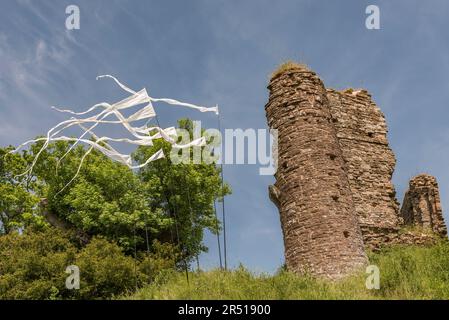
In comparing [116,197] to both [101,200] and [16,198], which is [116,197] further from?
[16,198]

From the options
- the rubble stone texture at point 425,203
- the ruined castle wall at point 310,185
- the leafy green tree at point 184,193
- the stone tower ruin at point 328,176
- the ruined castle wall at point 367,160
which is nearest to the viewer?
the ruined castle wall at point 310,185

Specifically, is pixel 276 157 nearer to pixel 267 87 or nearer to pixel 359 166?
pixel 267 87

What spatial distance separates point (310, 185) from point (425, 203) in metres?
11.1

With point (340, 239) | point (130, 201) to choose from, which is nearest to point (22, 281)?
point (130, 201)

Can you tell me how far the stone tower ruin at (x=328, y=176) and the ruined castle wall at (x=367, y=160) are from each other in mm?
37

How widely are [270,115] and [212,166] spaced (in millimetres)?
12984

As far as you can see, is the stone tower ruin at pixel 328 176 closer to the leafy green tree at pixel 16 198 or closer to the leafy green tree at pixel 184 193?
the leafy green tree at pixel 184 193

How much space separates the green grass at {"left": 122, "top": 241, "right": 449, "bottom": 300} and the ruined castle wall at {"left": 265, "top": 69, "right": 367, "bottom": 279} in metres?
0.91

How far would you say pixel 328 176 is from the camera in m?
15.8

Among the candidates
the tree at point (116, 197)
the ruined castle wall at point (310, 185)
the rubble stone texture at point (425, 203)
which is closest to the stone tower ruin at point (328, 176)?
the ruined castle wall at point (310, 185)

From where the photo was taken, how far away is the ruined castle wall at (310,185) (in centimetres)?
1466

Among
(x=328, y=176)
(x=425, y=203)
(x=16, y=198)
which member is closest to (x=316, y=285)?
(x=328, y=176)

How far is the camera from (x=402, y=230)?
63.9ft
